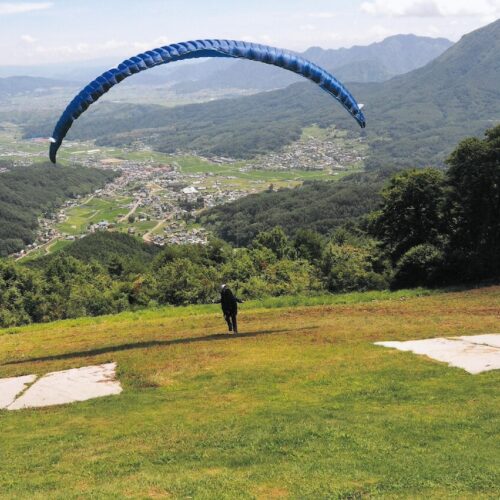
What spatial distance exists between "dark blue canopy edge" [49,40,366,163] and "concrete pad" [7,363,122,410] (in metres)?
7.14

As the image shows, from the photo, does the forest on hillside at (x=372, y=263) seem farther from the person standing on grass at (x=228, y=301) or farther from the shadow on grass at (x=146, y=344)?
the person standing on grass at (x=228, y=301)

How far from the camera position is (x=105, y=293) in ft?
180

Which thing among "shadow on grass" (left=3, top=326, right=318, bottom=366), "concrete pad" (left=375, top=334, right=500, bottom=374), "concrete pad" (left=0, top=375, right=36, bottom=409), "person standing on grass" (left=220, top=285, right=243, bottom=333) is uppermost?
"person standing on grass" (left=220, top=285, right=243, bottom=333)

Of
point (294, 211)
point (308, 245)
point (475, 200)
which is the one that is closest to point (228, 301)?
point (475, 200)

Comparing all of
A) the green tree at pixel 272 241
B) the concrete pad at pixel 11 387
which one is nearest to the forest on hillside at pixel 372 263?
the green tree at pixel 272 241

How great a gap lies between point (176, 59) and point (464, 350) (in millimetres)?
11808

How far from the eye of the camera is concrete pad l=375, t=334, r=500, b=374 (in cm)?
1361

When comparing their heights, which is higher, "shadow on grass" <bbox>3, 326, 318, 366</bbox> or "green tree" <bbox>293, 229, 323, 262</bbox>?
"shadow on grass" <bbox>3, 326, 318, 366</bbox>

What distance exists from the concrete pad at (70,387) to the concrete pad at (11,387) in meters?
0.23

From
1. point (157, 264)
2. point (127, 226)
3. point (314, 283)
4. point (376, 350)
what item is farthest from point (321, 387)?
point (127, 226)

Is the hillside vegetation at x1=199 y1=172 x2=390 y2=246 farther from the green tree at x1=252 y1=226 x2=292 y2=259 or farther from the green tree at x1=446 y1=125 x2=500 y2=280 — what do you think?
the green tree at x1=446 y1=125 x2=500 y2=280

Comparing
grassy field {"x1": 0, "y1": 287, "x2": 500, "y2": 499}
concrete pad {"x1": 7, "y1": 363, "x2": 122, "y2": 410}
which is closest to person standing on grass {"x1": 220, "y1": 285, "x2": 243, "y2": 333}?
grassy field {"x1": 0, "y1": 287, "x2": 500, "y2": 499}

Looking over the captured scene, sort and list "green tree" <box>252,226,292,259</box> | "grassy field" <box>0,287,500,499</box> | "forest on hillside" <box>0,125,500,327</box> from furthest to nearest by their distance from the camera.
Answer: "green tree" <box>252,226,292,259</box> → "forest on hillside" <box>0,125,500,327</box> → "grassy field" <box>0,287,500,499</box>

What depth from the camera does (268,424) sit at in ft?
34.4
